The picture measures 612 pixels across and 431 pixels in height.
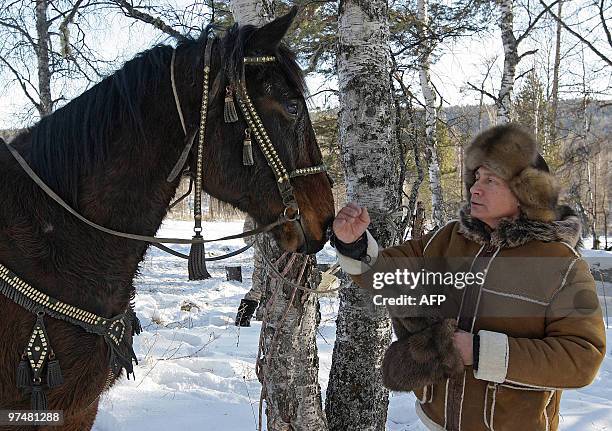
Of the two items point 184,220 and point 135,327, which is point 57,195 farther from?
point 184,220

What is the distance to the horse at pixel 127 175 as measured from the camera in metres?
1.70

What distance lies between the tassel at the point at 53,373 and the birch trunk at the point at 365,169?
1.60 m

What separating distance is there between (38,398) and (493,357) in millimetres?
1586

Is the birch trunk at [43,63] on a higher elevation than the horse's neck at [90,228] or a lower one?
higher

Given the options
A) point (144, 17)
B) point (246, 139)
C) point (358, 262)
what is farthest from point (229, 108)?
point (144, 17)

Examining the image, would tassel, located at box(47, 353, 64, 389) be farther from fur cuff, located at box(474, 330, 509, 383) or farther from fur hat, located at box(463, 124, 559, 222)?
fur hat, located at box(463, 124, 559, 222)

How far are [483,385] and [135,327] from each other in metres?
1.54

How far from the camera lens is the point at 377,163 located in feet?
9.25

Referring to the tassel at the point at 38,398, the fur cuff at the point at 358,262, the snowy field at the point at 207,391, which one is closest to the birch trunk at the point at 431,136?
the snowy field at the point at 207,391

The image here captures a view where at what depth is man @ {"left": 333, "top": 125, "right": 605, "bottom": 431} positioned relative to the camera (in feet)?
5.45

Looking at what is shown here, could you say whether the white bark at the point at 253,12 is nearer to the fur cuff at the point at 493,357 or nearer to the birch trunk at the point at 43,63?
the fur cuff at the point at 493,357

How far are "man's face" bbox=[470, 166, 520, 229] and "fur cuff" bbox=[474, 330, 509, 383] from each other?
0.53 meters

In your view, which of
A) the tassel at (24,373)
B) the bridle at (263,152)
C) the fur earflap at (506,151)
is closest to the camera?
the tassel at (24,373)

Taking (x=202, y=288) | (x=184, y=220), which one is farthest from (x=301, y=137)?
(x=184, y=220)
